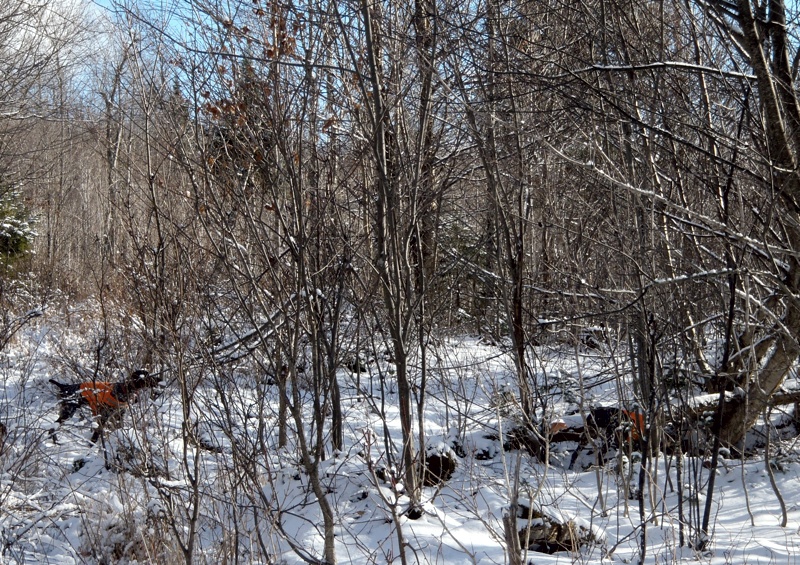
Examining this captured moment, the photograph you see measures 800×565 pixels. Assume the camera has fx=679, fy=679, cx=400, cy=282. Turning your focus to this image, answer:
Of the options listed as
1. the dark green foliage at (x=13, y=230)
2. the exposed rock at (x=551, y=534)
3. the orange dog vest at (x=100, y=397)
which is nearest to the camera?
the exposed rock at (x=551, y=534)

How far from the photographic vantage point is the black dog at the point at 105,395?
5.34 m

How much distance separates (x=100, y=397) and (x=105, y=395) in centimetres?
4

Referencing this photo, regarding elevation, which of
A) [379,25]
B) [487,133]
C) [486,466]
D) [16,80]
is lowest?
[486,466]

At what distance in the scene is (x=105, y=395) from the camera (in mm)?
5910

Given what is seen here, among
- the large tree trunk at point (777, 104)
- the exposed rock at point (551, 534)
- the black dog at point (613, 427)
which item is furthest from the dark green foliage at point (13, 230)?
the large tree trunk at point (777, 104)

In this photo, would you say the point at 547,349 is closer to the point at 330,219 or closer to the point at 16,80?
the point at 330,219

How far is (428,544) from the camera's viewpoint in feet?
14.0

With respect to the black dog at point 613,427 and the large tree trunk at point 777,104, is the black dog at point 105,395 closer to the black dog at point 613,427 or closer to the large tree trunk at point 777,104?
the black dog at point 613,427

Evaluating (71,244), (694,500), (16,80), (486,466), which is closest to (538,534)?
(694,500)

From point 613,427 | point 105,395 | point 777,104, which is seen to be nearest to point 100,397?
point 105,395

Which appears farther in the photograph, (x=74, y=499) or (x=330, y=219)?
(x=74, y=499)

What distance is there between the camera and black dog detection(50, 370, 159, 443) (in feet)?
17.5

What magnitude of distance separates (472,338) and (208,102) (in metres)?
7.87

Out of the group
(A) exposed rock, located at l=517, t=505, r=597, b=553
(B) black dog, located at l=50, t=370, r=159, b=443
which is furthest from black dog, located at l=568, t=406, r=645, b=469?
(B) black dog, located at l=50, t=370, r=159, b=443
